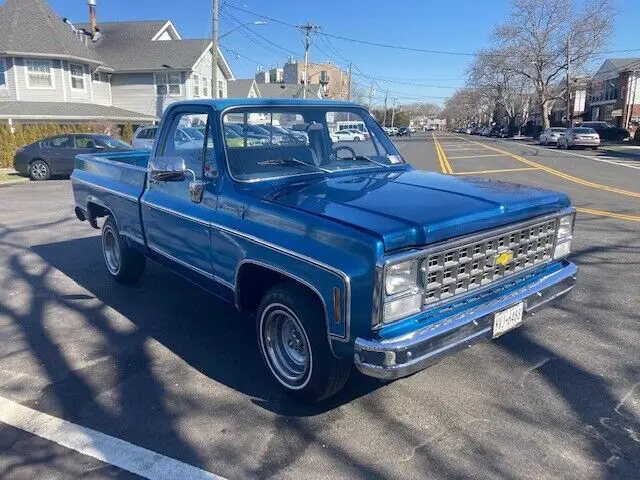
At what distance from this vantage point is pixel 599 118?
7206 centimetres

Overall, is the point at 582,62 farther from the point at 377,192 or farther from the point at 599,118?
the point at 377,192

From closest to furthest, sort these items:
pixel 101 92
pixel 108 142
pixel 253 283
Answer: pixel 253 283
pixel 108 142
pixel 101 92

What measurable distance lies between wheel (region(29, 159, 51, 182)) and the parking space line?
16.2 metres

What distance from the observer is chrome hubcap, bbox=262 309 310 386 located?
3645mm

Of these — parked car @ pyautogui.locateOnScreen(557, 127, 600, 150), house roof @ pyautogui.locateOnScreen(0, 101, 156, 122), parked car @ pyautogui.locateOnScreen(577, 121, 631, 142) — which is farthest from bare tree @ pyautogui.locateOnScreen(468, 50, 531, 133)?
house roof @ pyautogui.locateOnScreen(0, 101, 156, 122)

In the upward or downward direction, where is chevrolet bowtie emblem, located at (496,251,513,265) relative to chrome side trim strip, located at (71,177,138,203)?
downward

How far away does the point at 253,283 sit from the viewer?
12.9 ft

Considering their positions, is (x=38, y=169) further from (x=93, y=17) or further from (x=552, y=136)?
(x=552, y=136)

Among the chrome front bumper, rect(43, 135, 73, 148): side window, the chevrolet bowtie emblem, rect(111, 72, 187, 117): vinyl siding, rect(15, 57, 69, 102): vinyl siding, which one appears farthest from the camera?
rect(111, 72, 187, 117): vinyl siding

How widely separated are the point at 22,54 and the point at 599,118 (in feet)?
227

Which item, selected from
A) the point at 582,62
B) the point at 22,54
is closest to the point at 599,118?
the point at 582,62

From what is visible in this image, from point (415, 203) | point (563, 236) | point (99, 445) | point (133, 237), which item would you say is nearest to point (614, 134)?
Result: point (563, 236)

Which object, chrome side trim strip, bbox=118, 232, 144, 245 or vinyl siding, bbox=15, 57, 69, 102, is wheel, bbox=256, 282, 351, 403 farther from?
vinyl siding, bbox=15, 57, 69, 102

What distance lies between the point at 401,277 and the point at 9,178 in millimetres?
18455
